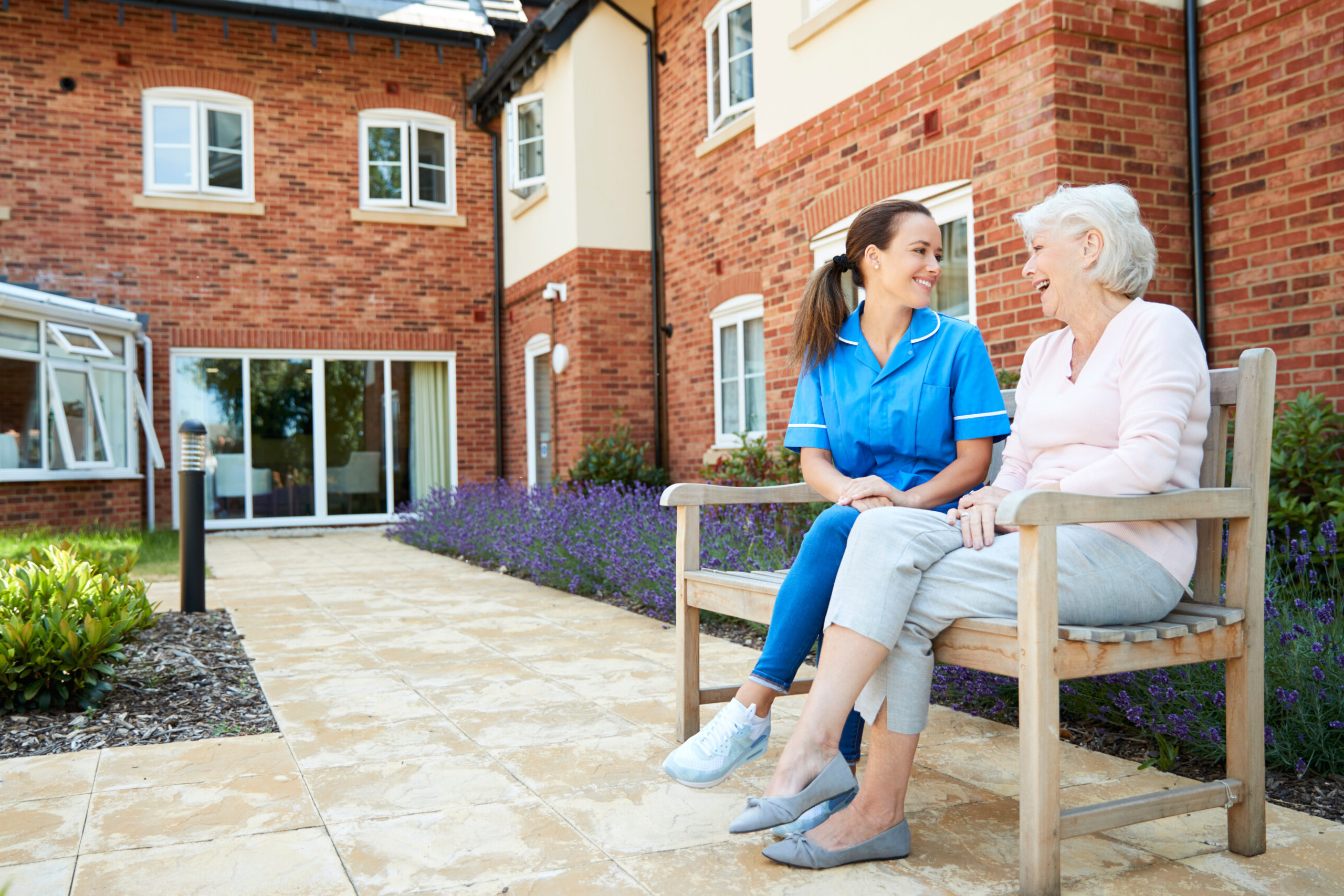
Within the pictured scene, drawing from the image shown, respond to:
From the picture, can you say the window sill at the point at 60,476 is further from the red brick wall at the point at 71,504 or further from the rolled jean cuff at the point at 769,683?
the rolled jean cuff at the point at 769,683

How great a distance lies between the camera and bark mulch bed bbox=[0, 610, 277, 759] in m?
3.04

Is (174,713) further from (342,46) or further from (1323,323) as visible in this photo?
(342,46)

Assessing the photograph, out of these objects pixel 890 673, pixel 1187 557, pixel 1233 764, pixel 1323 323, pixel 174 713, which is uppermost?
pixel 1323 323

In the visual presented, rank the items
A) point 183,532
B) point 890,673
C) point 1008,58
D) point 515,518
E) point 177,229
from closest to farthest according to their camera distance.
A: point 890,673 → point 1008,58 → point 183,532 → point 515,518 → point 177,229

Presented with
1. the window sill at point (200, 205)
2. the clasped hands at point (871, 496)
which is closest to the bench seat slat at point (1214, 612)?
the clasped hands at point (871, 496)

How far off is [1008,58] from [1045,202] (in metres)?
2.89

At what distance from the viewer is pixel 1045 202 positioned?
2.29 m

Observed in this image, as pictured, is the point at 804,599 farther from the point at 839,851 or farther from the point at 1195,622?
the point at 1195,622

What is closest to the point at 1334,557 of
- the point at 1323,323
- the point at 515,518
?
the point at 1323,323

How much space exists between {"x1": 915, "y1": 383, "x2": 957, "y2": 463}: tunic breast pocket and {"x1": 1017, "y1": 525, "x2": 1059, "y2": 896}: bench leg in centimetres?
64

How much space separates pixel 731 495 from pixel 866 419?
0.49 metres

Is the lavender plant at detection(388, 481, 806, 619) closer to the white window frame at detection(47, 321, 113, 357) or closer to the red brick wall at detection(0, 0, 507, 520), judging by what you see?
the red brick wall at detection(0, 0, 507, 520)

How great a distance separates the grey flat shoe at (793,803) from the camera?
2.03 meters

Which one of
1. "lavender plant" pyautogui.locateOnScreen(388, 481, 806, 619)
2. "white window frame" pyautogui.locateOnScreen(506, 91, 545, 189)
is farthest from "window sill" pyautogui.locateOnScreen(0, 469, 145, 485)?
"white window frame" pyautogui.locateOnScreen(506, 91, 545, 189)
